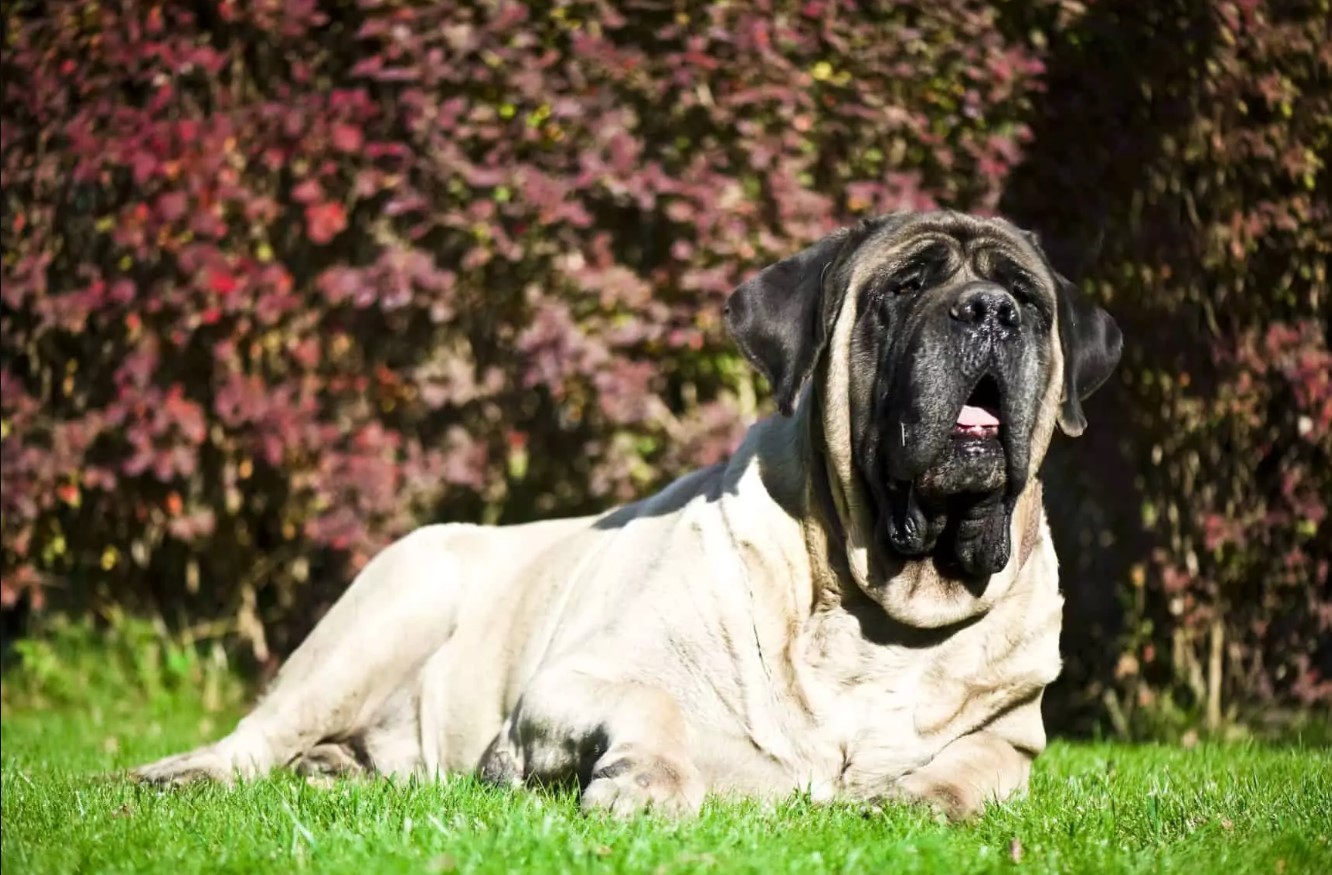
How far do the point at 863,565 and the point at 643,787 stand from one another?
2.71 feet

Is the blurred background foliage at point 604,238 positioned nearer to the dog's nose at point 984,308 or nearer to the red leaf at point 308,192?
the red leaf at point 308,192

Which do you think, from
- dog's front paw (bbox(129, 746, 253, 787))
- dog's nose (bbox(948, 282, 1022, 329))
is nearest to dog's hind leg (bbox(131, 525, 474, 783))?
dog's front paw (bbox(129, 746, 253, 787))

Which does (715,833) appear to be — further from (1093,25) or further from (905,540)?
(1093,25)

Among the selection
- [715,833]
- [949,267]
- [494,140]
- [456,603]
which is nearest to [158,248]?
[494,140]

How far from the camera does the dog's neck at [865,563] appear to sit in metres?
3.71

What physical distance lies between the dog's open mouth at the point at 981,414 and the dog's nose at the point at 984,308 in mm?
129

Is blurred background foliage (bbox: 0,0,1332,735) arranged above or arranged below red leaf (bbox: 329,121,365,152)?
below

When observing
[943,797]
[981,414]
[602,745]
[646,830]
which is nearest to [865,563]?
[981,414]

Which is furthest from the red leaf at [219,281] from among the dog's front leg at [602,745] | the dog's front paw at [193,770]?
the dog's front leg at [602,745]

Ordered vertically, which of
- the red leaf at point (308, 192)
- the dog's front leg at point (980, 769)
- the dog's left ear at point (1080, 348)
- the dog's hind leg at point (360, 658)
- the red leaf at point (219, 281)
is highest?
the dog's left ear at point (1080, 348)

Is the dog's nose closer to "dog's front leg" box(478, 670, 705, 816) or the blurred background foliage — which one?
"dog's front leg" box(478, 670, 705, 816)

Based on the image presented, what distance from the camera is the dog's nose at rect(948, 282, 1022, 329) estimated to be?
11.7 ft

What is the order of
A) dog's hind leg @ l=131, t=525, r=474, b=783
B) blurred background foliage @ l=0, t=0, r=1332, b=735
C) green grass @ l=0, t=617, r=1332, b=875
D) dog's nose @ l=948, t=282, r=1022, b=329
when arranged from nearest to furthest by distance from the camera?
green grass @ l=0, t=617, r=1332, b=875 → dog's nose @ l=948, t=282, r=1022, b=329 → dog's hind leg @ l=131, t=525, r=474, b=783 → blurred background foliage @ l=0, t=0, r=1332, b=735

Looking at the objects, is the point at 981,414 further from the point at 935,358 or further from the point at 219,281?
the point at 219,281
